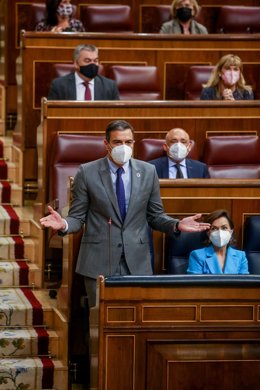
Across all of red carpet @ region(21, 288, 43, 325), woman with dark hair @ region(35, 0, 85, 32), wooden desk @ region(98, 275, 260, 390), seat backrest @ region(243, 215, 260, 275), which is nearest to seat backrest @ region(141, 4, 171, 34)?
woman with dark hair @ region(35, 0, 85, 32)

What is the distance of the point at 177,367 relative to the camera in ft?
9.39

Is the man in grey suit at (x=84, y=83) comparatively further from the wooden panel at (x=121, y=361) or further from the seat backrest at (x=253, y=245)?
the wooden panel at (x=121, y=361)

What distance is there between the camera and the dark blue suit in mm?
3840

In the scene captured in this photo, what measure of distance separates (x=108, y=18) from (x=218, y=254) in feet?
7.34

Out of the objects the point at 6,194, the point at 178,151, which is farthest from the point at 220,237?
the point at 6,194

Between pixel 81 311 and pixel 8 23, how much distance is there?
6.71 feet

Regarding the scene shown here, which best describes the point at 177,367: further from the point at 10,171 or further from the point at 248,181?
the point at 10,171

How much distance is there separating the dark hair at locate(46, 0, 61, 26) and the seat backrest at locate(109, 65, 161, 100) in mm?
434

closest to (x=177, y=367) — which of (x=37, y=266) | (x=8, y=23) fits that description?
(x=37, y=266)

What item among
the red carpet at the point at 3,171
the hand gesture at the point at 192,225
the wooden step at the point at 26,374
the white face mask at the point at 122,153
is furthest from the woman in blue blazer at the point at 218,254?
the red carpet at the point at 3,171

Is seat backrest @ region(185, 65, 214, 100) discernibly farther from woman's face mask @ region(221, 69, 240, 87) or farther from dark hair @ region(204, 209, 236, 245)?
dark hair @ region(204, 209, 236, 245)

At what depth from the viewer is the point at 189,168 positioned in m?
3.85

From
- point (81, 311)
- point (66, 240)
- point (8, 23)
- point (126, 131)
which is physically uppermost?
point (8, 23)

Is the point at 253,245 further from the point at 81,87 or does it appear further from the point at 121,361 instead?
the point at 81,87
